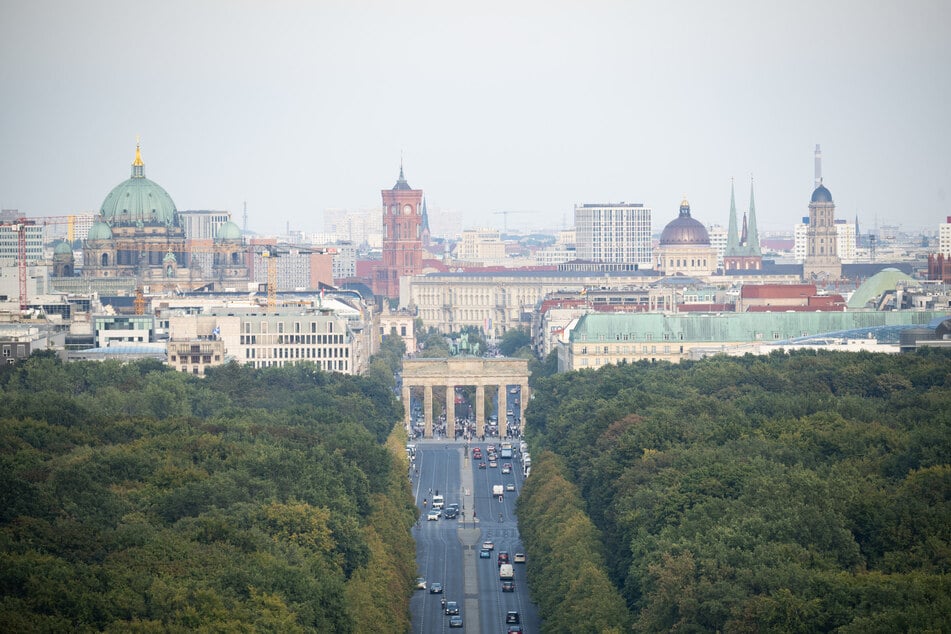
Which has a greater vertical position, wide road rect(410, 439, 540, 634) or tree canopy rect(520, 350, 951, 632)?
tree canopy rect(520, 350, 951, 632)

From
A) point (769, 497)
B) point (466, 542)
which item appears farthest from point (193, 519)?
point (466, 542)

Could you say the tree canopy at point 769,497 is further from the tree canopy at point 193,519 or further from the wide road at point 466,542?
the tree canopy at point 193,519

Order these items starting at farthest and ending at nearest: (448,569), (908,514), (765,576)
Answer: (448,569) → (908,514) → (765,576)

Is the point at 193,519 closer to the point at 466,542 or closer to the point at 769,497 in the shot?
the point at 769,497

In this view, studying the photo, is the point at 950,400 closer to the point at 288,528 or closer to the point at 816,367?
the point at 816,367

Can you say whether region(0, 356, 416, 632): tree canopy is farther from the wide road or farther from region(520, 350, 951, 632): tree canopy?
region(520, 350, 951, 632): tree canopy

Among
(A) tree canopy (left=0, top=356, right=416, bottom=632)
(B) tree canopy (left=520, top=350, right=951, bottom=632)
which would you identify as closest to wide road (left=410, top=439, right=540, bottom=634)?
(A) tree canopy (left=0, top=356, right=416, bottom=632)

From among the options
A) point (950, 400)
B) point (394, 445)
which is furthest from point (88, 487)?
point (394, 445)

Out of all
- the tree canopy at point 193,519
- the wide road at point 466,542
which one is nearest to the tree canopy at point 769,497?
the wide road at point 466,542
